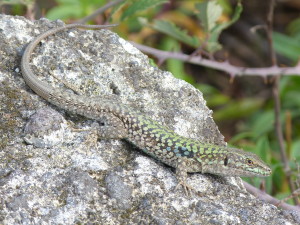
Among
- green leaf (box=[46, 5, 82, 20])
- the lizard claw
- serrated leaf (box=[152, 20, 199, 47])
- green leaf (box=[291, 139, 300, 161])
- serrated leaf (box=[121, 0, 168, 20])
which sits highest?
serrated leaf (box=[121, 0, 168, 20])

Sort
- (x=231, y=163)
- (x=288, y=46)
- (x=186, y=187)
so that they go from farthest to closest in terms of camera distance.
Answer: (x=288, y=46)
(x=231, y=163)
(x=186, y=187)

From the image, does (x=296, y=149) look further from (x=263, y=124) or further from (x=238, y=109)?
(x=238, y=109)

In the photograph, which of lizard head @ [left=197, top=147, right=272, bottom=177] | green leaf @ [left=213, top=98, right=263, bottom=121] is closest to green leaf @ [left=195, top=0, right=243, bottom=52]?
lizard head @ [left=197, top=147, right=272, bottom=177]

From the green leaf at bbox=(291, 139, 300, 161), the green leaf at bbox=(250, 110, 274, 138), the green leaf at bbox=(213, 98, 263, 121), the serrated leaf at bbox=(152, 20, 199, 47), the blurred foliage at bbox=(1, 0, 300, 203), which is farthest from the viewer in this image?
the green leaf at bbox=(213, 98, 263, 121)

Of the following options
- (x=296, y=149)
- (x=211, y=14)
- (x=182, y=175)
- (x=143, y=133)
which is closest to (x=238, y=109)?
(x=296, y=149)

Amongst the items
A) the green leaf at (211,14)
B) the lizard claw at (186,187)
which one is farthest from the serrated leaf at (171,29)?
the lizard claw at (186,187)

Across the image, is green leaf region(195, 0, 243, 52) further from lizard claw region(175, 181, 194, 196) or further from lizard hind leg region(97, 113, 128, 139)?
lizard claw region(175, 181, 194, 196)

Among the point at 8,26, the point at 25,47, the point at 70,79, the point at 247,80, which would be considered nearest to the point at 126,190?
the point at 70,79
